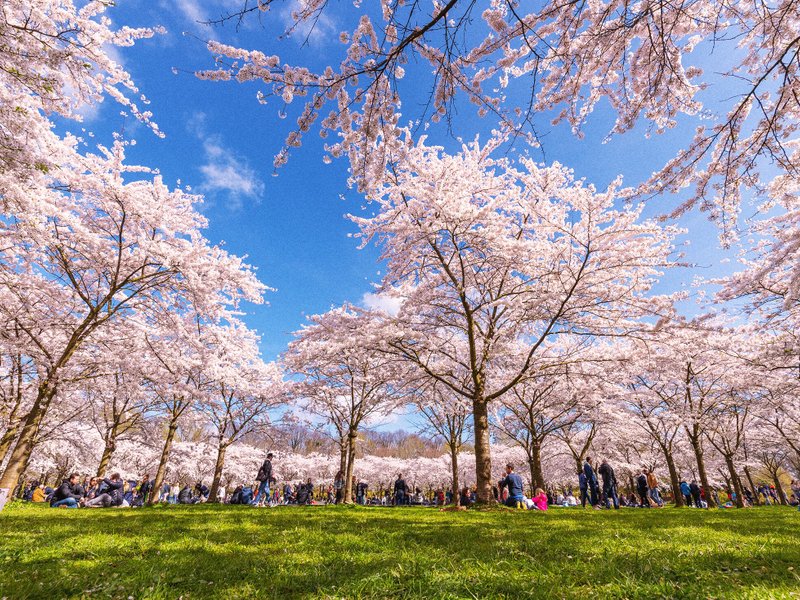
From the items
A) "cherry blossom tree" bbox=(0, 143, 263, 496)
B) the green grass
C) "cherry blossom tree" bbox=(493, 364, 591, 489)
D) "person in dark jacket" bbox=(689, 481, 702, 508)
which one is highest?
"cherry blossom tree" bbox=(0, 143, 263, 496)

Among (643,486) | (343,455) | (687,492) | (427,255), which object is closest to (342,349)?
(427,255)

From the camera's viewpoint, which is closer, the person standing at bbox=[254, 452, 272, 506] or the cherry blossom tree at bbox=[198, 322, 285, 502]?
the person standing at bbox=[254, 452, 272, 506]

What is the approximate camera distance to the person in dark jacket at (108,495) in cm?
1324

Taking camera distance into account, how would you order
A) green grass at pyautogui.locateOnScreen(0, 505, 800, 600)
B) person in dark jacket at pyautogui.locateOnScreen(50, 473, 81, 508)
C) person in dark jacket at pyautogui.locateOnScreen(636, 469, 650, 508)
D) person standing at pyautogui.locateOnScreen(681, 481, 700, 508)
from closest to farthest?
green grass at pyautogui.locateOnScreen(0, 505, 800, 600)
person in dark jacket at pyautogui.locateOnScreen(50, 473, 81, 508)
person in dark jacket at pyautogui.locateOnScreen(636, 469, 650, 508)
person standing at pyautogui.locateOnScreen(681, 481, 700, 508)

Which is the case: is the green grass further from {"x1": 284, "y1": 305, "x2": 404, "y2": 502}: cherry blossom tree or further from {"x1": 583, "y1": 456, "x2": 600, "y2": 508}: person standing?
{"x1": 583, "y1": 456, "x2": 600, "y2": 508}: person standing

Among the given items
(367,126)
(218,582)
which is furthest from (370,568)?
(367,126)

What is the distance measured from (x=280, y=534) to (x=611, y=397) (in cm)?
1632

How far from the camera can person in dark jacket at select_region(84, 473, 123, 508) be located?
13.2m

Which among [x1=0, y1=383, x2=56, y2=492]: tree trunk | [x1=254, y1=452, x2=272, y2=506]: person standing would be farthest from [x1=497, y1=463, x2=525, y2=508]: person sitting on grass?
[x1=0, y1=383, x2=56, y2=492]: tree trunk

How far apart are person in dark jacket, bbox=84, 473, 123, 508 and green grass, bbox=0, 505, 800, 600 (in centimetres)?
1063

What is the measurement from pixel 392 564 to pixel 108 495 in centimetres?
Result: 1509

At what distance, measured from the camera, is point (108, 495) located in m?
13.4

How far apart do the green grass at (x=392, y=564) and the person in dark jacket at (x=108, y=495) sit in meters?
10.6

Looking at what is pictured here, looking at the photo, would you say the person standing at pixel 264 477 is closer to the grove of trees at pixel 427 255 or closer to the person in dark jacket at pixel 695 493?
the grove of trees at pixel 427 255
